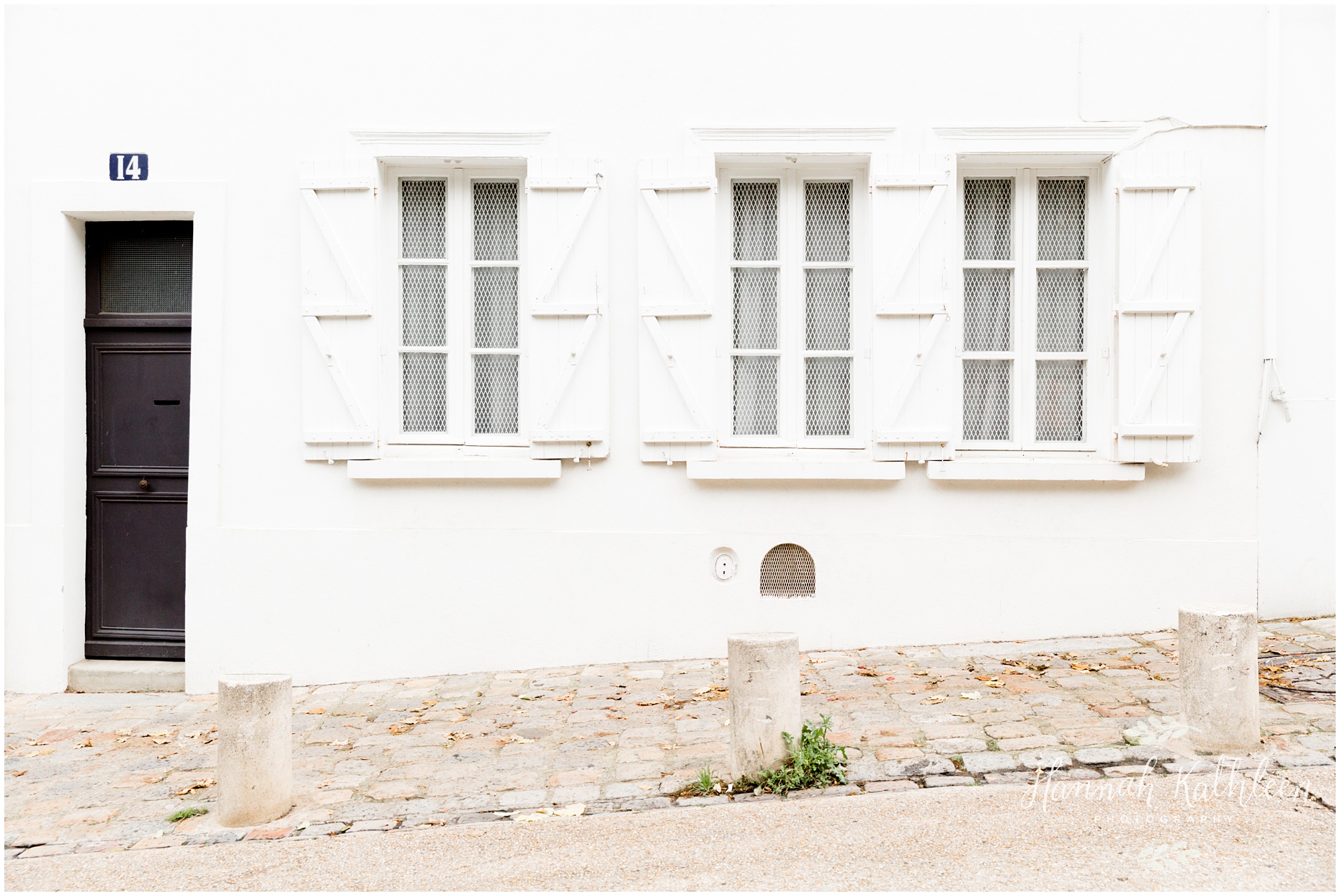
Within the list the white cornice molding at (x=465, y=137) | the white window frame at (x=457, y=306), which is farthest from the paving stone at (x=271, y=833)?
the white cornice molding at (x=465, y=137)

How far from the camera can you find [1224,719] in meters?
4.20

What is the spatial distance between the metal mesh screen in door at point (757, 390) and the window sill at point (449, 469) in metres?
1.14

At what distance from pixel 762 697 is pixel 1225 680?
182cm

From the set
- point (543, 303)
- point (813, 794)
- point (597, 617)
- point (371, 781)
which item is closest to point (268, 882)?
point (371, 781)

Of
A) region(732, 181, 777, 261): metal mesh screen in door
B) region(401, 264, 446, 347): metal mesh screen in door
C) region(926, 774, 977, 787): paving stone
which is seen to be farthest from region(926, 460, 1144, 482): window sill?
region(401, 264, 446, 347): metal mesh screen in door

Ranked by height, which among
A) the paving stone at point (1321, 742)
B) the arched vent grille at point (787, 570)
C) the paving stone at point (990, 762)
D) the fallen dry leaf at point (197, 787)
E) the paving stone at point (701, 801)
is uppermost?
the arched vent grille at point (787, 570)

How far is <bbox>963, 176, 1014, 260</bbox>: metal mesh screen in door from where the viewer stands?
20.5ft

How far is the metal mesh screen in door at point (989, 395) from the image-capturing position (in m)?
6.28

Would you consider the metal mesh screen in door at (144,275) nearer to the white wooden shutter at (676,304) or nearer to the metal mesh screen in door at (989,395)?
the white wooden shutter at (676,304)

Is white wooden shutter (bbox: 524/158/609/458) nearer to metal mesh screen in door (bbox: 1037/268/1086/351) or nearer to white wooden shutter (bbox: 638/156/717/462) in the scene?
white wooden shutter (bbox: 638/156/717/462)

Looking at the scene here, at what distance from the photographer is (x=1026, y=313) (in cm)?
624

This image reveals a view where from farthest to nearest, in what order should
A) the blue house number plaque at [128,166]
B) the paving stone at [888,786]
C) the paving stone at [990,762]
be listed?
the blue house number plaque at [128,166]
the paving stone at [990,762]
the paving stone at [888,786]

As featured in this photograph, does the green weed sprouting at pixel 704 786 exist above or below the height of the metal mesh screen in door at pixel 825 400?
below

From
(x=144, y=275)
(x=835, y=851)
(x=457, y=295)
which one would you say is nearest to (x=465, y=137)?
(x=457, y=295)
